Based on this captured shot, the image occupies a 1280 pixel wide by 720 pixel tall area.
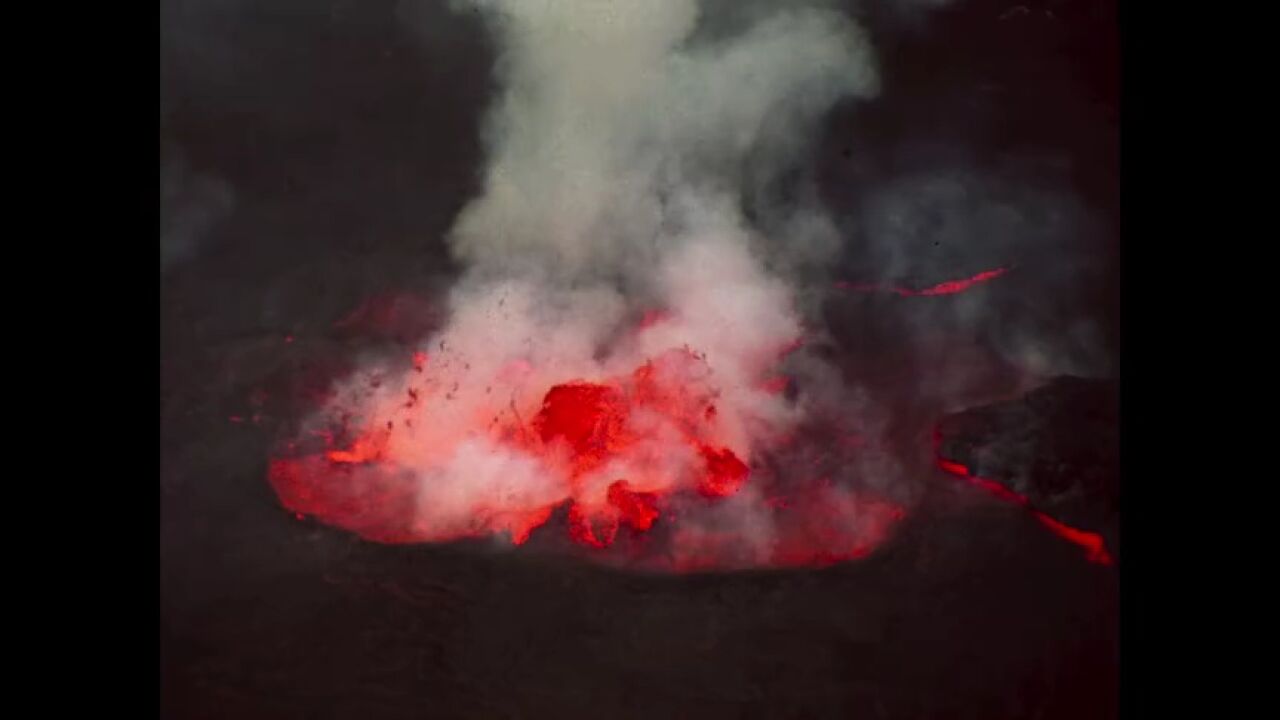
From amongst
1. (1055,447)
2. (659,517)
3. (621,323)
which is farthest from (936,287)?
(659,517)

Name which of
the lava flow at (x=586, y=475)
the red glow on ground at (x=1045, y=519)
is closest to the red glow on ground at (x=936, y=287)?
the lava flow at (x=586, y=475)

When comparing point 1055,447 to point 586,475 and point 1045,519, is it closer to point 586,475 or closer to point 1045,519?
point 1045,519

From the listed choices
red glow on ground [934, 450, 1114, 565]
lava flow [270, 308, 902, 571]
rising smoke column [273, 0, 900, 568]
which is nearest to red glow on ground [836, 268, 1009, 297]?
rising smoke column [273, 0, 900, 568]

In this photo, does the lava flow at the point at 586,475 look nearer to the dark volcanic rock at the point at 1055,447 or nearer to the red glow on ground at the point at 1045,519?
the red glow on ground at the point at 1045,519

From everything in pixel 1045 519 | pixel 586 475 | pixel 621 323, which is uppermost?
pixel 621 323

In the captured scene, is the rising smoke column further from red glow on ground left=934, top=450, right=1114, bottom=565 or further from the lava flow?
red glow on ground left=934, top=450, right=1114, bottom=565

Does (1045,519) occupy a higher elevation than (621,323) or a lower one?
lower
